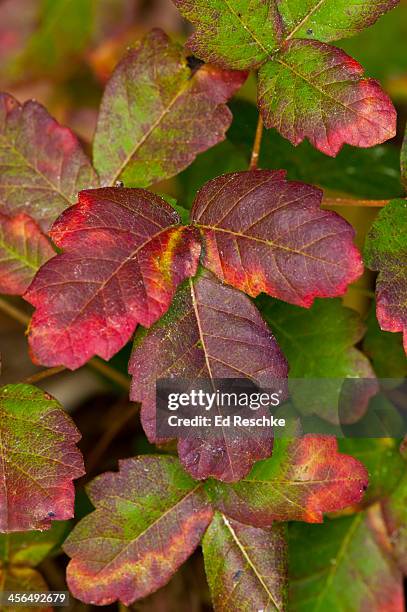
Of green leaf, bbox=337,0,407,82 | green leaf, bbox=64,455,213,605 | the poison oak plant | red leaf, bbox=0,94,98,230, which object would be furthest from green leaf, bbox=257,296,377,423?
green leaf, bbox=337,0,407,82

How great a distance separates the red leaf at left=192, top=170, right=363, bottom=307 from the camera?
0.93 meters

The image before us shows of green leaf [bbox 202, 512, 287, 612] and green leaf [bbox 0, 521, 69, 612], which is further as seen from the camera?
green leaf [bbox 0, 521, 69, 612]

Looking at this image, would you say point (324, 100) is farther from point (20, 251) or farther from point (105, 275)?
point (20, 251)

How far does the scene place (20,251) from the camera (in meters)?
1.24

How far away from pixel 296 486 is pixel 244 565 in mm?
138

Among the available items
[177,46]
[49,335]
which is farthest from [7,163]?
[49,335]

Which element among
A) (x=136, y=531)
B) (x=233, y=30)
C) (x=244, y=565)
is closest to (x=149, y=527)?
(x=136, y=531)

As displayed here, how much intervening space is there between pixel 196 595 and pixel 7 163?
97 centimetres

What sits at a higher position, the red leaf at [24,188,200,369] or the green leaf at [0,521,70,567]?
the red leaf at [24,188,200,369]

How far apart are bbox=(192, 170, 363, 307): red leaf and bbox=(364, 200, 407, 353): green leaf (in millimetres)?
111

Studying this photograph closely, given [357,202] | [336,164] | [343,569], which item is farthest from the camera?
[336,164]

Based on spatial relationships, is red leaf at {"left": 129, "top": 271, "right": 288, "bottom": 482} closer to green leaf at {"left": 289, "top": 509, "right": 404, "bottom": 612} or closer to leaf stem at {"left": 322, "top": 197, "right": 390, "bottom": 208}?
leaf stem at {"left": 322, "top": 197, "right": 390, "bottom": 208}

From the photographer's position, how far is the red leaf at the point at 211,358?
38.9 inches

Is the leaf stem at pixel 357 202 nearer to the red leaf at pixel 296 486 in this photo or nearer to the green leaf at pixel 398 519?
the red leaf at pixel 296 486
